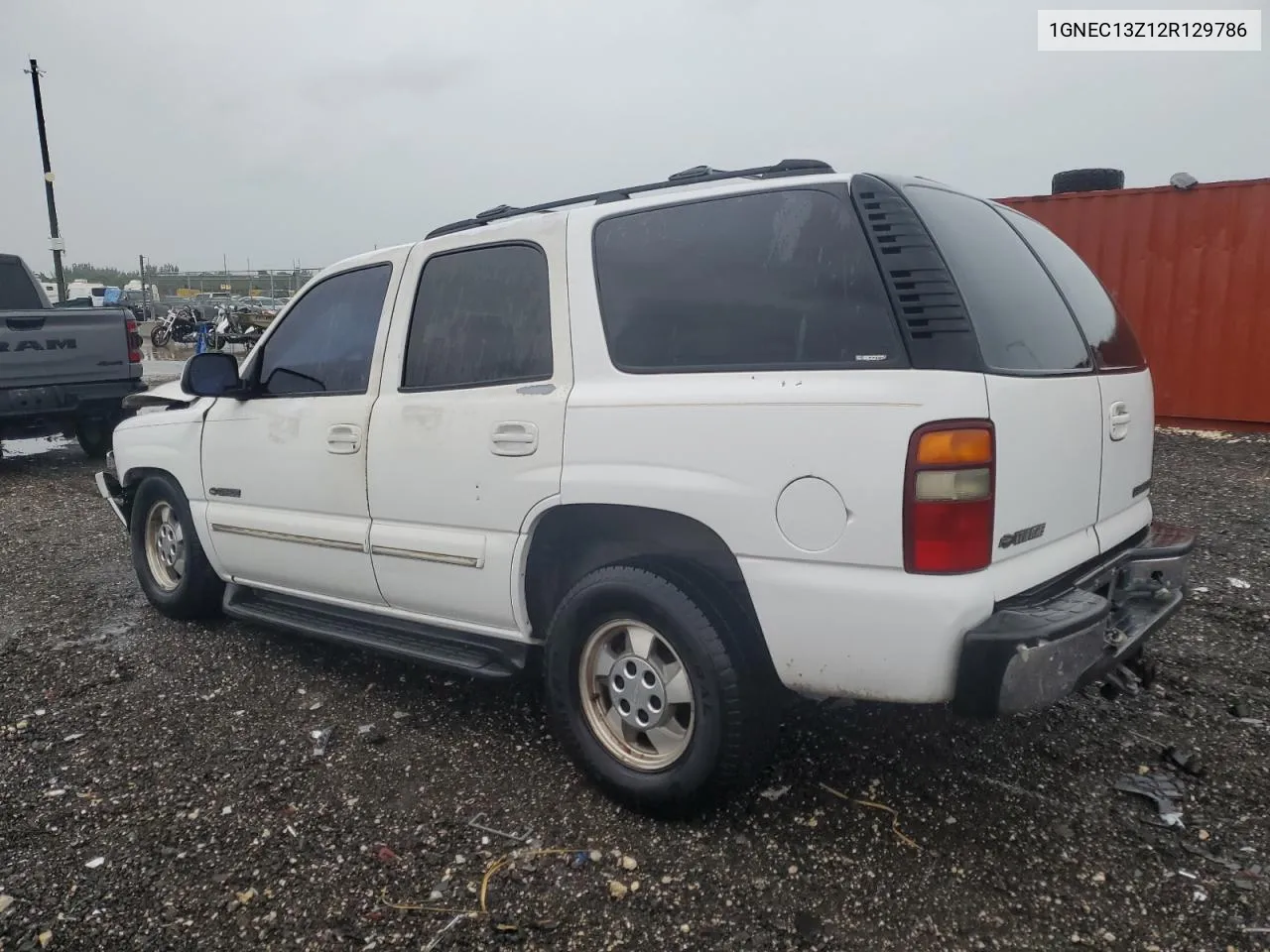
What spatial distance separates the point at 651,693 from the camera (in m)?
2.81

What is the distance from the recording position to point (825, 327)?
2.50m

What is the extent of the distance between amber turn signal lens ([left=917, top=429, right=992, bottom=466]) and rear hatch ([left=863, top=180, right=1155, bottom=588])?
83 millimetres

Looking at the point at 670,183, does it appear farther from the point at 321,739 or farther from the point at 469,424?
the point at 321,739

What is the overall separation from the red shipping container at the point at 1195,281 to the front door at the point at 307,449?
8.69 m

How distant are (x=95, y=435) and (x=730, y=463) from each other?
9692 millimetres

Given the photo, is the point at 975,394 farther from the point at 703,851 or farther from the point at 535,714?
the point at 535,714

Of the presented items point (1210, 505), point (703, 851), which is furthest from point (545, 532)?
point (1210, 505)

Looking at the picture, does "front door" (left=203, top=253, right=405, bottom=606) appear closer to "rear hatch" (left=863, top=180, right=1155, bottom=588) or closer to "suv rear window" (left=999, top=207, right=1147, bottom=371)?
"rear hatch" (left=863, top=180, right=1155, bottom=588)

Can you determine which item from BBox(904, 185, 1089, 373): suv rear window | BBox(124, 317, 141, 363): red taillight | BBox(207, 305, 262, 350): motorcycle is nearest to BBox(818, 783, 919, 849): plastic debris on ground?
BBox(904, 185, 1089, 373): suv rear window

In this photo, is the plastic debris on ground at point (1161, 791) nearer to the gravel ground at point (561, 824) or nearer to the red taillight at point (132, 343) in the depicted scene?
the gravel ground at point (561, 824)

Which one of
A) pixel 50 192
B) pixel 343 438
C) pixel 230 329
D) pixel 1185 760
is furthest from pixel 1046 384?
pixel 50 192

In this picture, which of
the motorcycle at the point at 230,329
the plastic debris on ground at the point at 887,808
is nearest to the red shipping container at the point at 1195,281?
the plastic debris on ground at the point at 887,808

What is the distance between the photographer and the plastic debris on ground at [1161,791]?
2.80 m

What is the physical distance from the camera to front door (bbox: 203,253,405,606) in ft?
11.8
